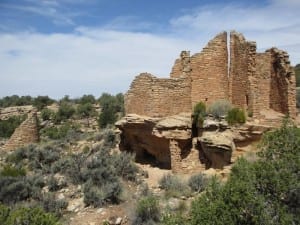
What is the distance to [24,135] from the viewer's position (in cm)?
2177

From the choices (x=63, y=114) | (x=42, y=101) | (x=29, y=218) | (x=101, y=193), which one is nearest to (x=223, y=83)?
(x=101, y=193)

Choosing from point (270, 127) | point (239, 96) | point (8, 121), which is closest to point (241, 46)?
point (239, 96)

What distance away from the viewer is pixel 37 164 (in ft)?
56.9

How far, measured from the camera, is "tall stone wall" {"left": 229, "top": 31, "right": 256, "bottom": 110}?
1458cm

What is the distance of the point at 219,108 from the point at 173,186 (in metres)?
3.38

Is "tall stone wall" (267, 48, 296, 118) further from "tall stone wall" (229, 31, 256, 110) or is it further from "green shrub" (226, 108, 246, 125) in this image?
"green shrub" (226, 108, 246, 125)

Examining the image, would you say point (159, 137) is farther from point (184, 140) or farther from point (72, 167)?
point (72, 167)

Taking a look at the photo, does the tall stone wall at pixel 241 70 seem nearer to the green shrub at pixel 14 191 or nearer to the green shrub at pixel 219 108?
the green shrub at pixel 219 108

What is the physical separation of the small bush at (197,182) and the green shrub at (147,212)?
6.73ft

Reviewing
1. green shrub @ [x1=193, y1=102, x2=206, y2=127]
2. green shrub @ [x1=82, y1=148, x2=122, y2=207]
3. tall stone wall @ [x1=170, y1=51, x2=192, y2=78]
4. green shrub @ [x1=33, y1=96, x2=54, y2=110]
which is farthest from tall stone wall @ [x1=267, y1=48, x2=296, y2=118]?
green shrub @ [x1=33, y1=96, x2=54, y2=110]

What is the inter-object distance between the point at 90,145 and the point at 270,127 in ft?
29.7

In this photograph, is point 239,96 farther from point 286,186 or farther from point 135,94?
point 286,186

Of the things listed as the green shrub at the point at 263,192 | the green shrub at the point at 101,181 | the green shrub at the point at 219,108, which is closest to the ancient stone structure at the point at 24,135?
the green shrub at the point at 101,181

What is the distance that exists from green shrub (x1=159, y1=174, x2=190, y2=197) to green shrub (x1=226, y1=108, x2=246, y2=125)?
2.73m
